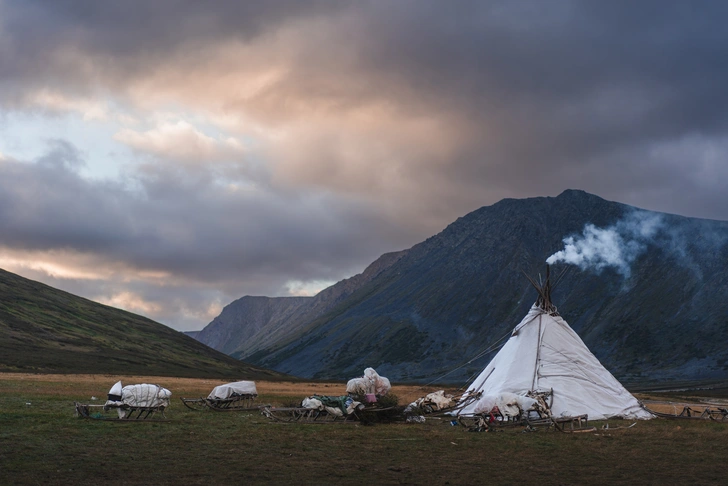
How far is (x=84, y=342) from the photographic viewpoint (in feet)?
449

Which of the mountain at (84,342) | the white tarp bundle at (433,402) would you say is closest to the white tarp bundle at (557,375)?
the white tarp bundle at (433,402)

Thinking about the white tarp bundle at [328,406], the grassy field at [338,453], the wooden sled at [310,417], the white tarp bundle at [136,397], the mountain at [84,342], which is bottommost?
the grassy field at [338,453]

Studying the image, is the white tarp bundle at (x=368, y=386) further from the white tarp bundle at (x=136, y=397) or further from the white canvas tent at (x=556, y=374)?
the white tarp bundle at (x=136, y=397)

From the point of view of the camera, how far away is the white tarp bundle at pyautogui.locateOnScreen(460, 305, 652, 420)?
3456 centimetres

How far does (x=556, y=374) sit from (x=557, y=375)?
83 millimetres

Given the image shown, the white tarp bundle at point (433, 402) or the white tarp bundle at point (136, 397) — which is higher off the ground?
the white tarp bundle at point (136, 397)

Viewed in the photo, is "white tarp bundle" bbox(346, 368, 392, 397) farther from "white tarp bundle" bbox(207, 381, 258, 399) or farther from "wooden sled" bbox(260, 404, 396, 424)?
"white tarp bundle" bbox(207, 381, 258, 399)

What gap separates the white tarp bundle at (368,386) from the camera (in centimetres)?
3778

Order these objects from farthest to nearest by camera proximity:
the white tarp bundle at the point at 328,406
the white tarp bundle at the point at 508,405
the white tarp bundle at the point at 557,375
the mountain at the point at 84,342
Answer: the mountain at the point at 84,342 < the white tarp bundle at the point at 557,375 < the white tarp bundle at the point at 328,406 < the white tarp bundle at the point at 508,405

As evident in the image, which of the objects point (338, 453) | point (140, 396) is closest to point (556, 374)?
point (338, 453)

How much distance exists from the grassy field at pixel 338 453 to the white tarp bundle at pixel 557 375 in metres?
3.31

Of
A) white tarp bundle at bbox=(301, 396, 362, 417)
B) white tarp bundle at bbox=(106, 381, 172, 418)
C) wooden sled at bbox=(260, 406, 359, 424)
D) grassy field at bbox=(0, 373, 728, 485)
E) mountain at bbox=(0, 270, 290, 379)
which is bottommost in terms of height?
grassy field at bbox=(0, 373, 728, 485)

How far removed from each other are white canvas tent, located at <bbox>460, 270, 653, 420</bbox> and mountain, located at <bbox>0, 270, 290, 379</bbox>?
Answer: 7621 cm

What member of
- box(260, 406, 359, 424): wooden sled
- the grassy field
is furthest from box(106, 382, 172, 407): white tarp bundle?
box(260, 406, 359, 424): wooden sled
